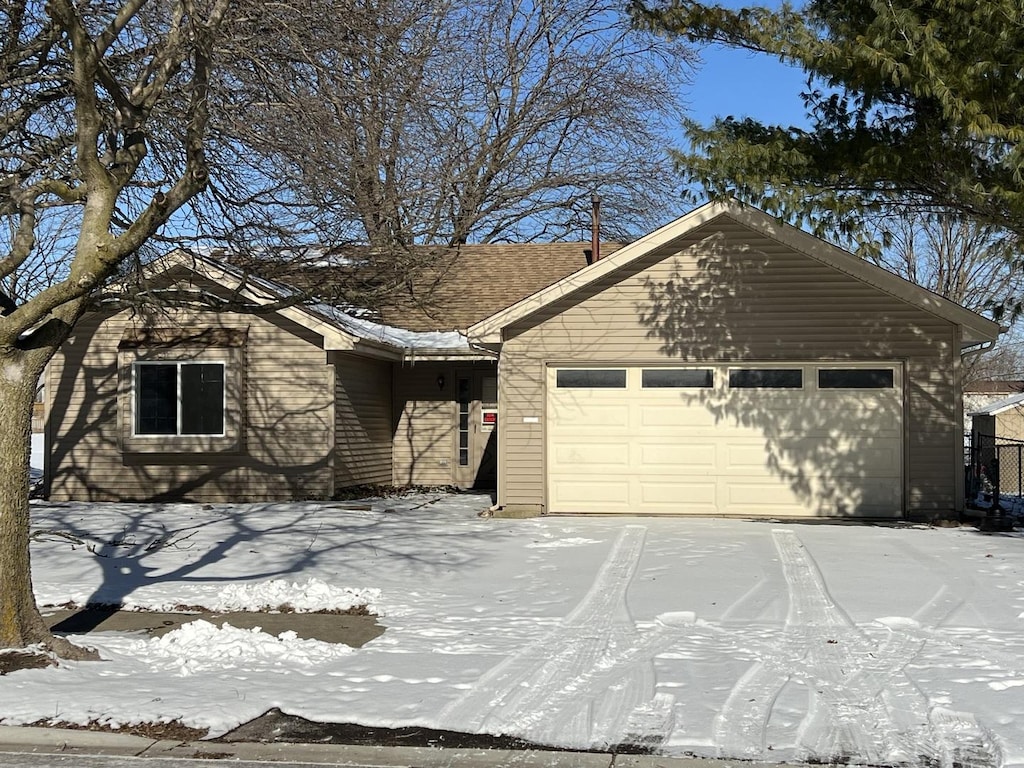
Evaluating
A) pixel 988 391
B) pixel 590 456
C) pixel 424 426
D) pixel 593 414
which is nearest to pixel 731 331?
pixel 593 414

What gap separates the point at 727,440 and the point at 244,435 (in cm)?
812

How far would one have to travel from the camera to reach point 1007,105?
36.2ft

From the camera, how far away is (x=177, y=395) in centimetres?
1750

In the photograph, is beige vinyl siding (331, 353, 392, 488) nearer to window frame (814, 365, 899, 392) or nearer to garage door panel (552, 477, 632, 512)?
garage door panel (552, 477, 632, 512)

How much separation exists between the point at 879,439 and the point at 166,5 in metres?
11.4

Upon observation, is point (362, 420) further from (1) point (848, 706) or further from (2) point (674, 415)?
(1) point (848, 706)

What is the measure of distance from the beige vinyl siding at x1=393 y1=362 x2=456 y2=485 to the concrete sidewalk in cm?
1443

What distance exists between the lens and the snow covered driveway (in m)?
6.21

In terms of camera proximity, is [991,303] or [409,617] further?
[991,303]

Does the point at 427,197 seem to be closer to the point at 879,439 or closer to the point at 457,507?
the point at 457,507

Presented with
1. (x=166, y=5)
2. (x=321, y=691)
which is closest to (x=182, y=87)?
(x=166, y=5)

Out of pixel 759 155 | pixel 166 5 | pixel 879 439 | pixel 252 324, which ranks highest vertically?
pixel 166 5

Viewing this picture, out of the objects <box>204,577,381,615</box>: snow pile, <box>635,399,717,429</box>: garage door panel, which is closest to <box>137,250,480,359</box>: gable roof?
<box>635,399,717,429</box>: garage door panel

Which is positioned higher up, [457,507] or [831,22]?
[831,22]
